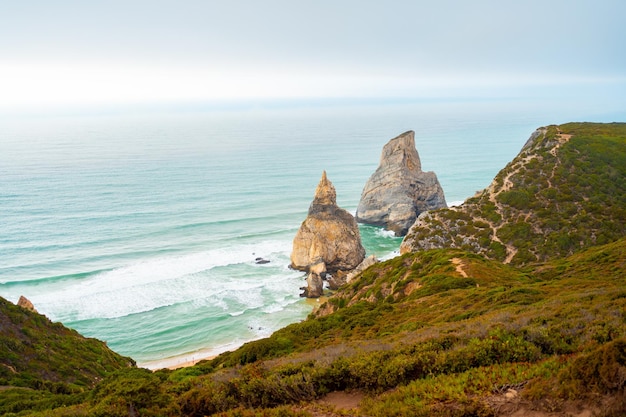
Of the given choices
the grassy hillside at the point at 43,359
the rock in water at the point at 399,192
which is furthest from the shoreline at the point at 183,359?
the rock in water at the point at 399,192

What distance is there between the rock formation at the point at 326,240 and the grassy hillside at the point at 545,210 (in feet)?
35.6

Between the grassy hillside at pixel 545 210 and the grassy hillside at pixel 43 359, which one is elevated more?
the grassy hillside at pixel 545 210

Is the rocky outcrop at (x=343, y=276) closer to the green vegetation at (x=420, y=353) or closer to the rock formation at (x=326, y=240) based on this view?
the rock formation at (x=326, y=240)

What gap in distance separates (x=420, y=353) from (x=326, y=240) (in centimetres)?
4419

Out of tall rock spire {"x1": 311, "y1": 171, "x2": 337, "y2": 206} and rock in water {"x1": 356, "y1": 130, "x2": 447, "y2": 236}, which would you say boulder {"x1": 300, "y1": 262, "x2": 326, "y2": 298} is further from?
rock in water {"x1": 356, "y1": 130, "x2": 447, "y2": 236}

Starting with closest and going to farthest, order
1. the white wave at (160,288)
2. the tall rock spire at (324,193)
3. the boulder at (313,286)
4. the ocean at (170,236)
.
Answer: the ocean at (170,236)
the white wave at (160,288)
the boulder at (313,286)
the tall rock spire at (324,193)

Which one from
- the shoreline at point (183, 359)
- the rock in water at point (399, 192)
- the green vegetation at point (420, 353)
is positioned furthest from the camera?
the rock in water at point (399, 192)

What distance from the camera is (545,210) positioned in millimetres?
43781

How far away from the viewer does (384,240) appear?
70.1 m

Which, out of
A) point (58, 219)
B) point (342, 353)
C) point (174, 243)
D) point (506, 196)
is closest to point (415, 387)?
point (342, 353)

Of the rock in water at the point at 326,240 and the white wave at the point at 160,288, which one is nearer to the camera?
the white wave at the point at 160,288

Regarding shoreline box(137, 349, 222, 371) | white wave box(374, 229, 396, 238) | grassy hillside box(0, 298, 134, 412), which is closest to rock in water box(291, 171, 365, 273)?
white wave box(374, 229, 396, 238)

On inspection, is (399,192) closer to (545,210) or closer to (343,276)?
(343,276)

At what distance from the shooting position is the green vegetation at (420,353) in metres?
8.83
